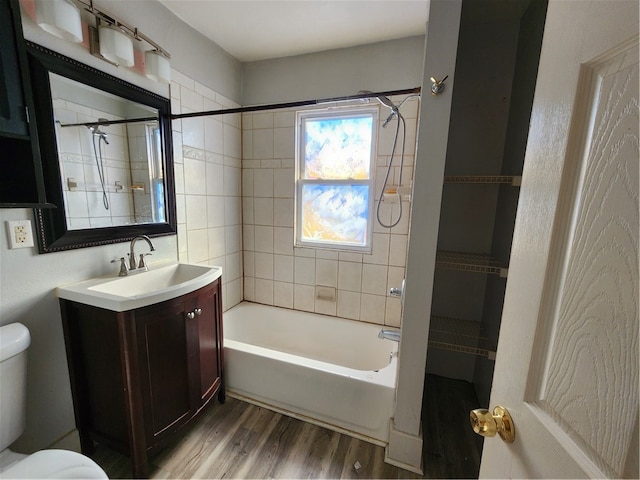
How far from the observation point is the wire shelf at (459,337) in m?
1.38

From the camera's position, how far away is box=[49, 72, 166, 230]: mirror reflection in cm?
124

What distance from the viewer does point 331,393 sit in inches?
60.6

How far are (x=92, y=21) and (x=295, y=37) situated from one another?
119cm

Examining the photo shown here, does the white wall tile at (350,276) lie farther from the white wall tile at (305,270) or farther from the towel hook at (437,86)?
the towel hook at (437,86)

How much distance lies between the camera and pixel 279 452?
1396 millimetres

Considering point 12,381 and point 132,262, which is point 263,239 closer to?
point 132,262

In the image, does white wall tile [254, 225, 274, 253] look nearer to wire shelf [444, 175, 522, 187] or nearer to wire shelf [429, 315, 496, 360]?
wire shelf [429, 315, 496, 360]

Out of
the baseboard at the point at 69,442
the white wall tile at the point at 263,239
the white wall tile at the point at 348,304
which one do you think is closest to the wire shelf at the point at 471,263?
the white wall tile at the point at 348,304

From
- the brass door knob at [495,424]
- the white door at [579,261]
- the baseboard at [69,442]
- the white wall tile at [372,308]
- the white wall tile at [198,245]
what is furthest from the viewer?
the white wall tile at [372,308]

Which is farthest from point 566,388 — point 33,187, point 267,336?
point 267,336

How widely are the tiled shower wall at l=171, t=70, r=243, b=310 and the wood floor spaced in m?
1.07

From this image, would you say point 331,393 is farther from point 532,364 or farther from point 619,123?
point 619,123

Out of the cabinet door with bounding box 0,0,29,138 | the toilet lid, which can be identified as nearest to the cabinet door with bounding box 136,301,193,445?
the toilet lid

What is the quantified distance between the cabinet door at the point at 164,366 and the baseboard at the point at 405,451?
108 centimetres
